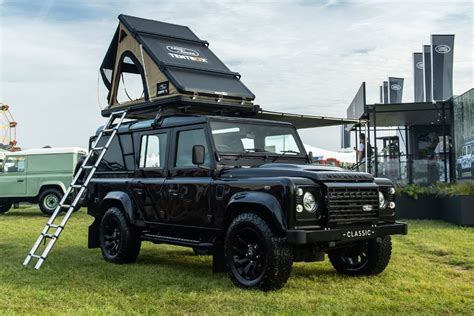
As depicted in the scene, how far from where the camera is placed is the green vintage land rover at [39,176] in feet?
56.9

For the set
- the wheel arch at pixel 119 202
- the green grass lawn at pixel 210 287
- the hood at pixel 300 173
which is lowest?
the green grass lawn at pixel 210 287

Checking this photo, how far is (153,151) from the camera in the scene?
24.3 ft

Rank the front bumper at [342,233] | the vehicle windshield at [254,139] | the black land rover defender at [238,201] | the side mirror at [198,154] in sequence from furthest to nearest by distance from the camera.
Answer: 1. the vehicle windshield at [254,139]
2. the side mirror at [198,154]
3. the black land rover defender at [238,201]
4. the front bumper at [342,233]

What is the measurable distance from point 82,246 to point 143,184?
295 cm

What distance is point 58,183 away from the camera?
17.2m

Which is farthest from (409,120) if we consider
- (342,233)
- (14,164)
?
(342,233)

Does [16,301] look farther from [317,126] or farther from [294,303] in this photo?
[317,126]

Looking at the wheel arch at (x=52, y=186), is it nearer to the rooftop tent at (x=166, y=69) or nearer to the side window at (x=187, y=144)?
the rooftop tent at (x=166, y=69)

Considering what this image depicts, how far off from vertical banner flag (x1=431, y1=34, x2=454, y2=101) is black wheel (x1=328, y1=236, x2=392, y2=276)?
58.7ft

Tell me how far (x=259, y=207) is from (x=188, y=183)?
3.97ft

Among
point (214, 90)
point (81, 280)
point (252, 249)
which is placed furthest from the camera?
point (214, 90)

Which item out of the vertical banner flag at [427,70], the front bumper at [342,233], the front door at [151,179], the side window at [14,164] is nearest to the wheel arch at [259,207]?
the front bumper at [342,233]

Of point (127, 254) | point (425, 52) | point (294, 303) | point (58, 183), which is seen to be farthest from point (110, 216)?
point (425, 52)

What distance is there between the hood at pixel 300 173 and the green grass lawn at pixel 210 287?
3.87ft
